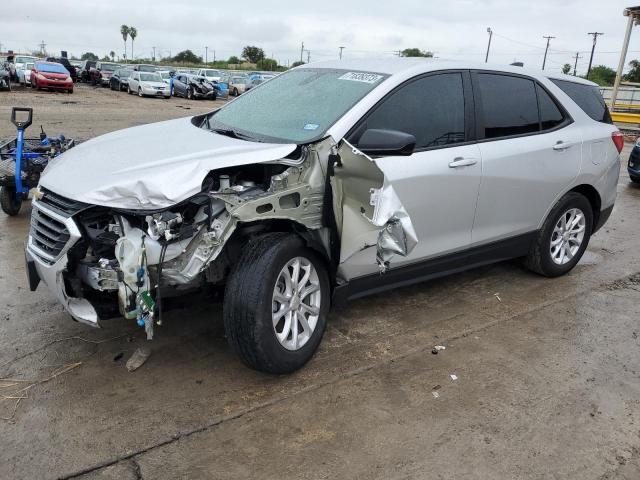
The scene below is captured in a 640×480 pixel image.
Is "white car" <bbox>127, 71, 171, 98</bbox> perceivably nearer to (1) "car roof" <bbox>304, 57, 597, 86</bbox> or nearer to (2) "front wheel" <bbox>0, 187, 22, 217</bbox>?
(2) "front wheel" <bbox>0, 187, 22, 217</bbox>

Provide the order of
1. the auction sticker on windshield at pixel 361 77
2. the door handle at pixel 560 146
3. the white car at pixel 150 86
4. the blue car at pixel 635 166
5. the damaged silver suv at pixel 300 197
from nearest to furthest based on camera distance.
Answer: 1. the damaged silver suv at pixel 300 197
2. the auction sticker on windshield at pixel 361 77
3. the door handle at pixel 560 146
4. the blue car at pixel 635 166
5. the white car at pixel 150 86

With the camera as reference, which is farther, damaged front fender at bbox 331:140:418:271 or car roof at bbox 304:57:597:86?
car roof at bbox 304:57:597:86

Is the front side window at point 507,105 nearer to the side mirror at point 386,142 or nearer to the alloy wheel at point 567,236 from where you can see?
the alloy wheel at point 567,236

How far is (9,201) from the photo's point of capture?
6.51 metres

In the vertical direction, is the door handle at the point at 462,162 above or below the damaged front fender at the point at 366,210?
above

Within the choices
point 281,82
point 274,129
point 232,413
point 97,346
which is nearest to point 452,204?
point 274,129

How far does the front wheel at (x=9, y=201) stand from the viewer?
6500 millimetres

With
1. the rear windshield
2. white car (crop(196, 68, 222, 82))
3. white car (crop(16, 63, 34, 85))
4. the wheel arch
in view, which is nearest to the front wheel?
the rear windshield

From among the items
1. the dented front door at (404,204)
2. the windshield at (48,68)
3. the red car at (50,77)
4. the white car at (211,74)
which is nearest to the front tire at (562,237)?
the dented front door at (404,204)

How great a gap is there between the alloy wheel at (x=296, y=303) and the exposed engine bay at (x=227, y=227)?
0.17 metres

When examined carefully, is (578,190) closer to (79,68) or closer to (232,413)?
(232,413)

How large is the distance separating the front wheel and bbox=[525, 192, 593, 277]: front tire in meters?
5.65

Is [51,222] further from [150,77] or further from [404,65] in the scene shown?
[150,77]

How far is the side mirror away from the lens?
131 inches
